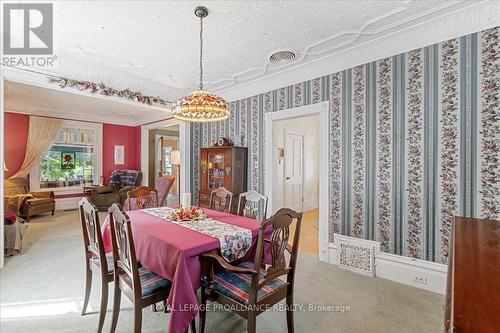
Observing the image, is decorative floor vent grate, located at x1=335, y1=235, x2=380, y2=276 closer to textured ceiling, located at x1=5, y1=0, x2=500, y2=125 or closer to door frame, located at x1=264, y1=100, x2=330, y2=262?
door frame, located at x1=264, y1=100, x2=330, y2=262

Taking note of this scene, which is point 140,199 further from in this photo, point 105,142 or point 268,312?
point 105,142

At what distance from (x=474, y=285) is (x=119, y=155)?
7852 mm

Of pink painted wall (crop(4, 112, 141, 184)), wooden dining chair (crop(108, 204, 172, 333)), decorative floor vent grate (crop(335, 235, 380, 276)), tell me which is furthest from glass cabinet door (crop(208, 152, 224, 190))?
pink painted wall (crop(4, 112, 141, 184))

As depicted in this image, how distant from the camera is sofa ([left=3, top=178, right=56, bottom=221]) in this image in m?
4.79

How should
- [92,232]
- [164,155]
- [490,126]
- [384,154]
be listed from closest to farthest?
[92,232] < [490,126] < [384,154] < [164,155]

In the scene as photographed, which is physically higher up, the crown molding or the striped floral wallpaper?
the crown molding

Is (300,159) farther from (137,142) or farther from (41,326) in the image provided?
(41,326)

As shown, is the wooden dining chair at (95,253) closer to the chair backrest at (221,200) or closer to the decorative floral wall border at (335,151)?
the chair backrest at (221,200)

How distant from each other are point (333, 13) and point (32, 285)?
4.14m

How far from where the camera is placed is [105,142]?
6.85 m

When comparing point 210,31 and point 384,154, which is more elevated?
point 210,31

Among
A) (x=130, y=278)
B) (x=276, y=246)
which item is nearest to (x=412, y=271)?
(x=276, y=246)

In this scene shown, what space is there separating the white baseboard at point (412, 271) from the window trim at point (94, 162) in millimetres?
6932

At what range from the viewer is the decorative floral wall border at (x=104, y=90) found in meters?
3.58
